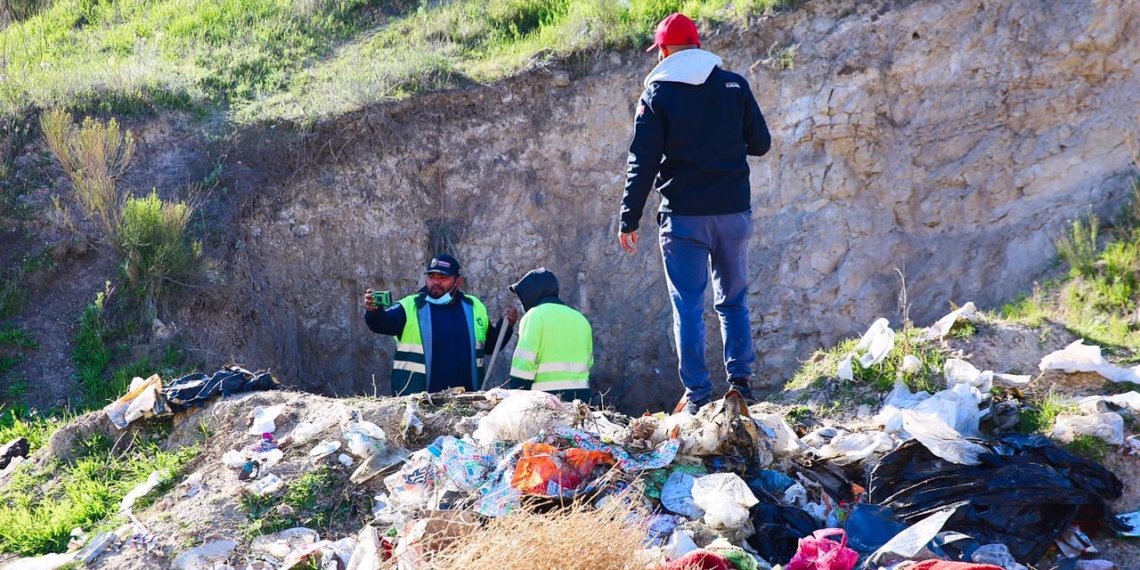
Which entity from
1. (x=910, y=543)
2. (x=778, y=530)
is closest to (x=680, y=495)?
(x=778, y=530)

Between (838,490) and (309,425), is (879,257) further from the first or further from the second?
(309,425)

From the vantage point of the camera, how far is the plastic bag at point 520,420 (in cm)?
478

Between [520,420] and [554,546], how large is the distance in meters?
1.54

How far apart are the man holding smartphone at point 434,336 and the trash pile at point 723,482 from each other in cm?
155

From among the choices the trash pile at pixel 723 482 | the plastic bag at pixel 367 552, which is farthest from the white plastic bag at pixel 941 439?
the plastic bag at pixel 367 552

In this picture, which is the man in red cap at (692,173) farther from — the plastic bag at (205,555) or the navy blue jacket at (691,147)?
the plastic bag at (205,555)

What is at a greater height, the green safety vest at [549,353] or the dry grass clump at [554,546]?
the dry grass clump at [554,546]

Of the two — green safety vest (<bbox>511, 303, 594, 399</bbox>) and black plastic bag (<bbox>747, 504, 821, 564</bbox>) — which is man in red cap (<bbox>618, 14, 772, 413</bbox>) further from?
green safety vest (<bbox>511, 303, 594, 399</bbox>)

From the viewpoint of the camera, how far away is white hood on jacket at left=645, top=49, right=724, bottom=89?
501cm

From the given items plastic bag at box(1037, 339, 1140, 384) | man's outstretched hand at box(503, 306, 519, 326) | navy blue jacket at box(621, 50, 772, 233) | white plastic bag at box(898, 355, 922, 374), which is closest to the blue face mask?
Answer: man's outstretched hand at box(503, 306, 519, 326)

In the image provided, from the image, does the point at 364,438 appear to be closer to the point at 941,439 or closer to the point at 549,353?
the point at 549,353

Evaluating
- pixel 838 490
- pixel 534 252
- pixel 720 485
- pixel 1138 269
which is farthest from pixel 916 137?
pixel 720 485

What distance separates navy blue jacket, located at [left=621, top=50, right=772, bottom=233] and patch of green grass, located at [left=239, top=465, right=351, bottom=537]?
2.00 meters

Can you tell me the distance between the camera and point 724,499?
13.9 ft
